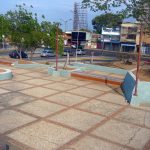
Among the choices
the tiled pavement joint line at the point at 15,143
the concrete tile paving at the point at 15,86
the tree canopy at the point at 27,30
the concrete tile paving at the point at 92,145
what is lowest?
the concrete tile paving at the point at 92,145

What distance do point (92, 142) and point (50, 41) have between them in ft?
63.7

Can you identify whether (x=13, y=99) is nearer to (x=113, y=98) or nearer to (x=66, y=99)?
(x=66, y=99)

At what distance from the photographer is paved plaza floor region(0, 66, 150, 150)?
10117 mm

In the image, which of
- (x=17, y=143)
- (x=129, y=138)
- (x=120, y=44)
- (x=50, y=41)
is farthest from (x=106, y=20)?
(x=120, y=44)

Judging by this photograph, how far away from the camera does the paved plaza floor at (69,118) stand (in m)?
10.1

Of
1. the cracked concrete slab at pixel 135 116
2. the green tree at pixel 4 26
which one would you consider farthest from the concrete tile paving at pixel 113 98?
the green tree at pixel 4 26

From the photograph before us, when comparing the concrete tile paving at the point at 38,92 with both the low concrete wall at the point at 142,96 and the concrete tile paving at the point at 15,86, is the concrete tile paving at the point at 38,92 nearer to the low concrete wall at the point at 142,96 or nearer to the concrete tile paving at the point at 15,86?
the concrete tile paving at the point at 15,86

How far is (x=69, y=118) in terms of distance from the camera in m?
12.6

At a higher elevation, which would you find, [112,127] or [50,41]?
[50,41]

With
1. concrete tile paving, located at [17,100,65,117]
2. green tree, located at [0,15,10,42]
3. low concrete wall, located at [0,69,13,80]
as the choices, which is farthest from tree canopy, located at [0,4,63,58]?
concrete tile paving, located at [17,100,65,117]

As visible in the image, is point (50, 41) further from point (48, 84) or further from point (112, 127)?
point (112, 127)

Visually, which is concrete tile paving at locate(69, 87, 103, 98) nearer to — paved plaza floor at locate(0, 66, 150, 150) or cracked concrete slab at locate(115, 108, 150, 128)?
paved plaza floor at locate(0, 66, 150, 150)

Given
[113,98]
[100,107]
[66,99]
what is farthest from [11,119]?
[113,98]

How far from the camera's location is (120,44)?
8350cm
